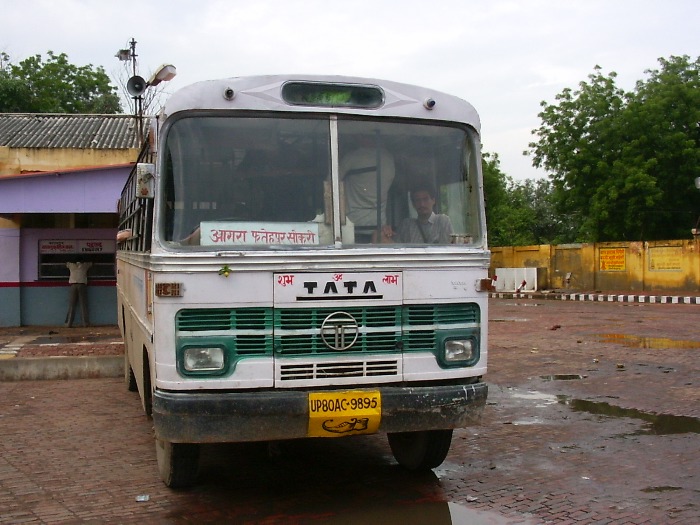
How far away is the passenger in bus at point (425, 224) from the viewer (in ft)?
18.4

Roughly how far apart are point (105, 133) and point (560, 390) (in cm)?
1647

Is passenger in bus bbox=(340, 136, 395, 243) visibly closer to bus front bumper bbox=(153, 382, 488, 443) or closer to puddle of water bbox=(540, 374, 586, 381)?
bus front bumper bbox=(153, 382, 488, 443)

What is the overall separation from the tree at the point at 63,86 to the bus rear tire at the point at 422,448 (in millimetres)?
36358

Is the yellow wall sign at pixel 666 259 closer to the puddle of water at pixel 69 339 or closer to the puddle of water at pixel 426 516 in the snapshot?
the puddle of water at pixel 69 339

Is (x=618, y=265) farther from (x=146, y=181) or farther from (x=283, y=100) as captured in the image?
(x=146, y=181)

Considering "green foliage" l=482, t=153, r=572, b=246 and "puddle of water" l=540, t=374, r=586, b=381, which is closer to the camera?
"puddle of water" l=540, t=374, r=586, b=381

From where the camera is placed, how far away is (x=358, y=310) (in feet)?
17.1

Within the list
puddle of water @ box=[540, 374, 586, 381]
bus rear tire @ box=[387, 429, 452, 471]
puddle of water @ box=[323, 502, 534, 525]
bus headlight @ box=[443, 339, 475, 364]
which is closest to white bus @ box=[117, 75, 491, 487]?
bus headlight @ box=[443, 339, 475, 364]

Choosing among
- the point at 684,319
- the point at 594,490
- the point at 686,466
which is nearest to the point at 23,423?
the point at 594,490

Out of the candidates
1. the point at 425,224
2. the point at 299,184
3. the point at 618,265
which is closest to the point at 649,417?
the point at 425,224

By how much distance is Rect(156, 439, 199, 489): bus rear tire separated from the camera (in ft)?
18.5

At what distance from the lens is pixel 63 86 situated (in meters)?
42.9

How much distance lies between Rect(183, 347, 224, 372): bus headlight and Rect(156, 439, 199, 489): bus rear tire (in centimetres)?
87

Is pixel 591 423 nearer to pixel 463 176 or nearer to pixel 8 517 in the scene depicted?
pixel 463 176
